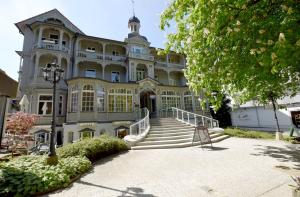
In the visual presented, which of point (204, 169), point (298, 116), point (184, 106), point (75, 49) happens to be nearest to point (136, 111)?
point (184, 106)

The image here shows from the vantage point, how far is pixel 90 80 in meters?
15.4

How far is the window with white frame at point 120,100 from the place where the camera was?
54.9 ft

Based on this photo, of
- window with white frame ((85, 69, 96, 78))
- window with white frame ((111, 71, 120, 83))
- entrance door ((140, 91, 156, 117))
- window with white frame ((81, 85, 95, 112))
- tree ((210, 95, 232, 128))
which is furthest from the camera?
tree ((210, 95, 232, 128))

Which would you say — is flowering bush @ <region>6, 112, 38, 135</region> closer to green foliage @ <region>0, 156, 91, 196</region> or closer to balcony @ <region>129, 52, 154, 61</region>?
green foliage @ <region>0, 156, 91, 196</region>

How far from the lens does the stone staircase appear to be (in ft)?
34.3

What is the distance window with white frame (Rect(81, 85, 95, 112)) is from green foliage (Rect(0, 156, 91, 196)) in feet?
29.7

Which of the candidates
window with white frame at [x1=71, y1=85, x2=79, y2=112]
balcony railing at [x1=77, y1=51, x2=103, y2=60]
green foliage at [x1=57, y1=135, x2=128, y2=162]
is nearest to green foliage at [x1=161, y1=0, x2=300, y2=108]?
green foliage at [x1=57, y1=135, x2=128, y2=162]

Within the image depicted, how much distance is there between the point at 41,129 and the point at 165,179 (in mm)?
14294

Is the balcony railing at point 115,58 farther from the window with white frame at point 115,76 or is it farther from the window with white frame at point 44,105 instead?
the window with white frame at point 44,105

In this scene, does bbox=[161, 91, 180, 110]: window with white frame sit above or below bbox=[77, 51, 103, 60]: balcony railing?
below

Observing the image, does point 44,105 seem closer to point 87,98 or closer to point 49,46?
point 87,98

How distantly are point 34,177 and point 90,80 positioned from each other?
11396 millimetres

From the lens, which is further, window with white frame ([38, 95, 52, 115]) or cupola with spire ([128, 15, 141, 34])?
cupola with spire ([128, 15, 141, 34])

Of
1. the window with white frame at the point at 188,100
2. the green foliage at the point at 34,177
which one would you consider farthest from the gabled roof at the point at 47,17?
the green foliage at the point at 34,177
